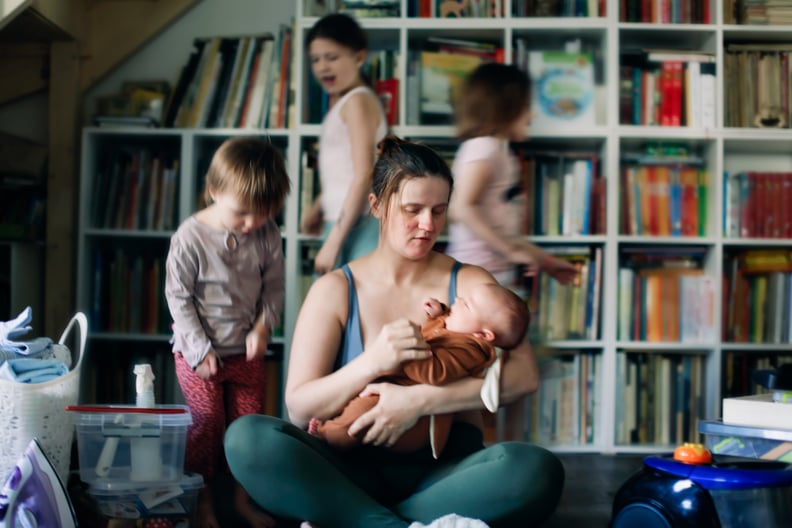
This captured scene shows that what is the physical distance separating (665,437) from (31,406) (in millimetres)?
2406

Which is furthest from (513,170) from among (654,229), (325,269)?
(654,229)

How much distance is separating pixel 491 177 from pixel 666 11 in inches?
56.5

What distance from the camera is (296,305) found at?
3285 mm

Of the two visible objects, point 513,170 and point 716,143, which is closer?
point 513,170

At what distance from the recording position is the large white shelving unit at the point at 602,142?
3.23 meters

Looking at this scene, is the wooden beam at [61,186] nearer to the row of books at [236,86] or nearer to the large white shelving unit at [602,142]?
the large white shelving unit at [602,142]

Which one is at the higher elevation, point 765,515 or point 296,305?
point 296,305

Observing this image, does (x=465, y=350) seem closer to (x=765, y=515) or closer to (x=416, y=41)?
(x=765, y=515)

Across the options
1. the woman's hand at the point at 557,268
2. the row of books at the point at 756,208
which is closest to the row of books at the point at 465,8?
the row of books at the point at 756,208

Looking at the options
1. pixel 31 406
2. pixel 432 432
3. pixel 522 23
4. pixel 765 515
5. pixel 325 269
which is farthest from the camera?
pixel 522 23

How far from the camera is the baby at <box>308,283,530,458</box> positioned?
154 centimetres

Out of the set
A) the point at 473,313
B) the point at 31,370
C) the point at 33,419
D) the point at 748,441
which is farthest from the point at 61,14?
the point at 748,441

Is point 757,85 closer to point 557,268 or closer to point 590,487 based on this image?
point 557,268

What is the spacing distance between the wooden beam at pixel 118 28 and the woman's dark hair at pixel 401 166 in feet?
7.19
